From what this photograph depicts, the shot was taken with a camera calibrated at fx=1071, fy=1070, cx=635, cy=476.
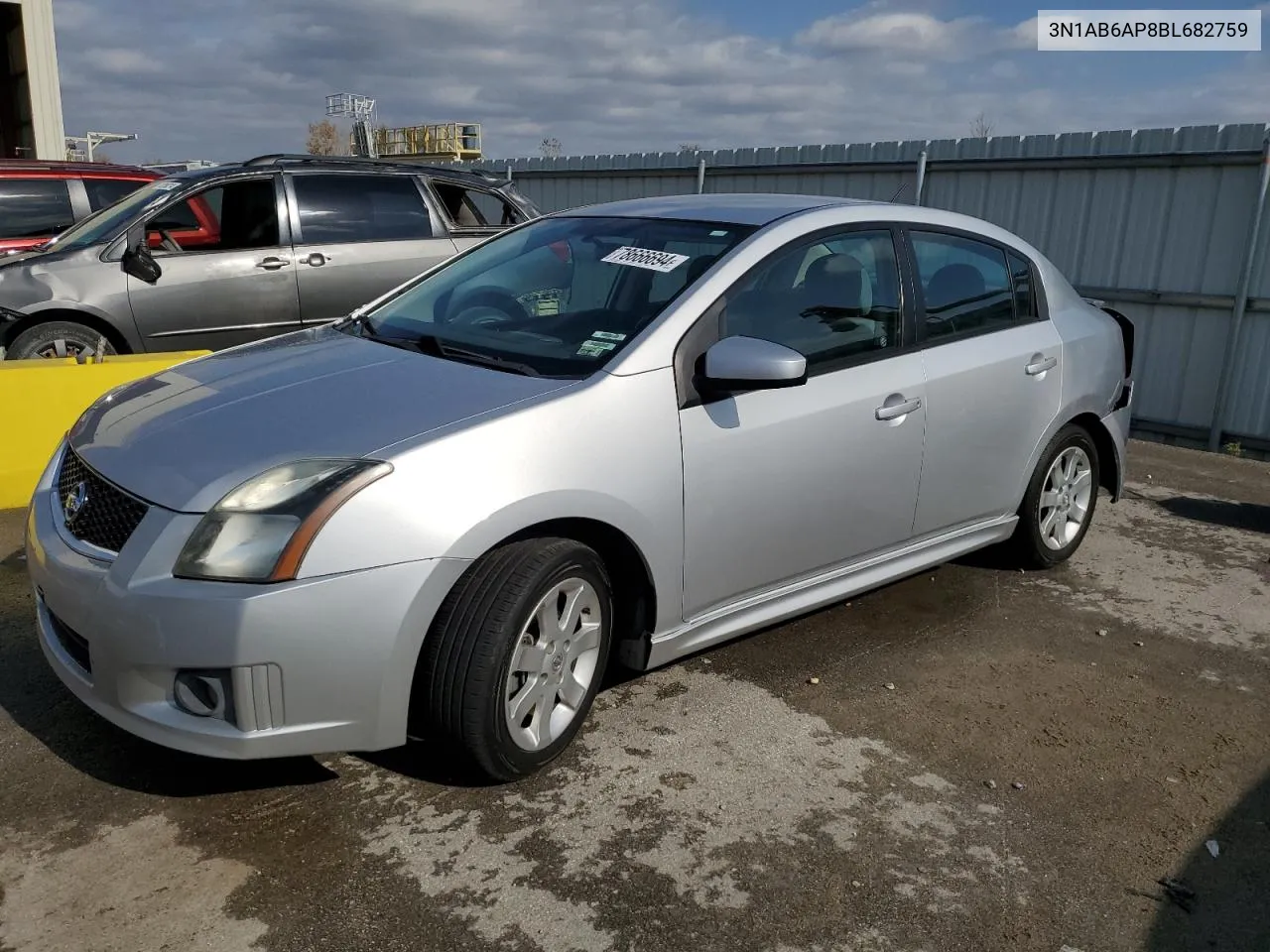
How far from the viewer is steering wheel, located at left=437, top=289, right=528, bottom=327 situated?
3.76 meters

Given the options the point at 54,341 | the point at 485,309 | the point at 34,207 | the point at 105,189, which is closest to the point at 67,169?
the point at 105,189

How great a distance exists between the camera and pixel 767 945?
2506mm

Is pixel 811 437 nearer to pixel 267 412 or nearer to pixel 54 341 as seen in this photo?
pixel 267 412

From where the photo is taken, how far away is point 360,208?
760 centimetres

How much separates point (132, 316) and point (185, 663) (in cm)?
486

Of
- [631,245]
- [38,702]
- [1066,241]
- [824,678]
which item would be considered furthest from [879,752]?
[1066,241]

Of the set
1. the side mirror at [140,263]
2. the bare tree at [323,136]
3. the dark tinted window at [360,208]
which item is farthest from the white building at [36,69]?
the bare tree at [323,136]

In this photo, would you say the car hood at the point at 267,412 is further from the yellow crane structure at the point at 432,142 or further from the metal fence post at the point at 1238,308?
the yellow crane structure at the point at 432,142

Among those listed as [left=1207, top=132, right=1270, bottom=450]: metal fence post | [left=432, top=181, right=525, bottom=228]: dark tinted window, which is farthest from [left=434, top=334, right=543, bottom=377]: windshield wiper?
[left=1207, top=132, right=1270, bottom=450]: metal fence post

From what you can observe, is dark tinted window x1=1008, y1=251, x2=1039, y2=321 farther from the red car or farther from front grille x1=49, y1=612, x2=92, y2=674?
the red car

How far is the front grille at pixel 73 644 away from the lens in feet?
9.39

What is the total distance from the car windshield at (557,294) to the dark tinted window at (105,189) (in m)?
5.87

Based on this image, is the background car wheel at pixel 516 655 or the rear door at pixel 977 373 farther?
the rear door at pixel 977 373

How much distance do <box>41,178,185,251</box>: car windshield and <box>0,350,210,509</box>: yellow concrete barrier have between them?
4.92 feet
